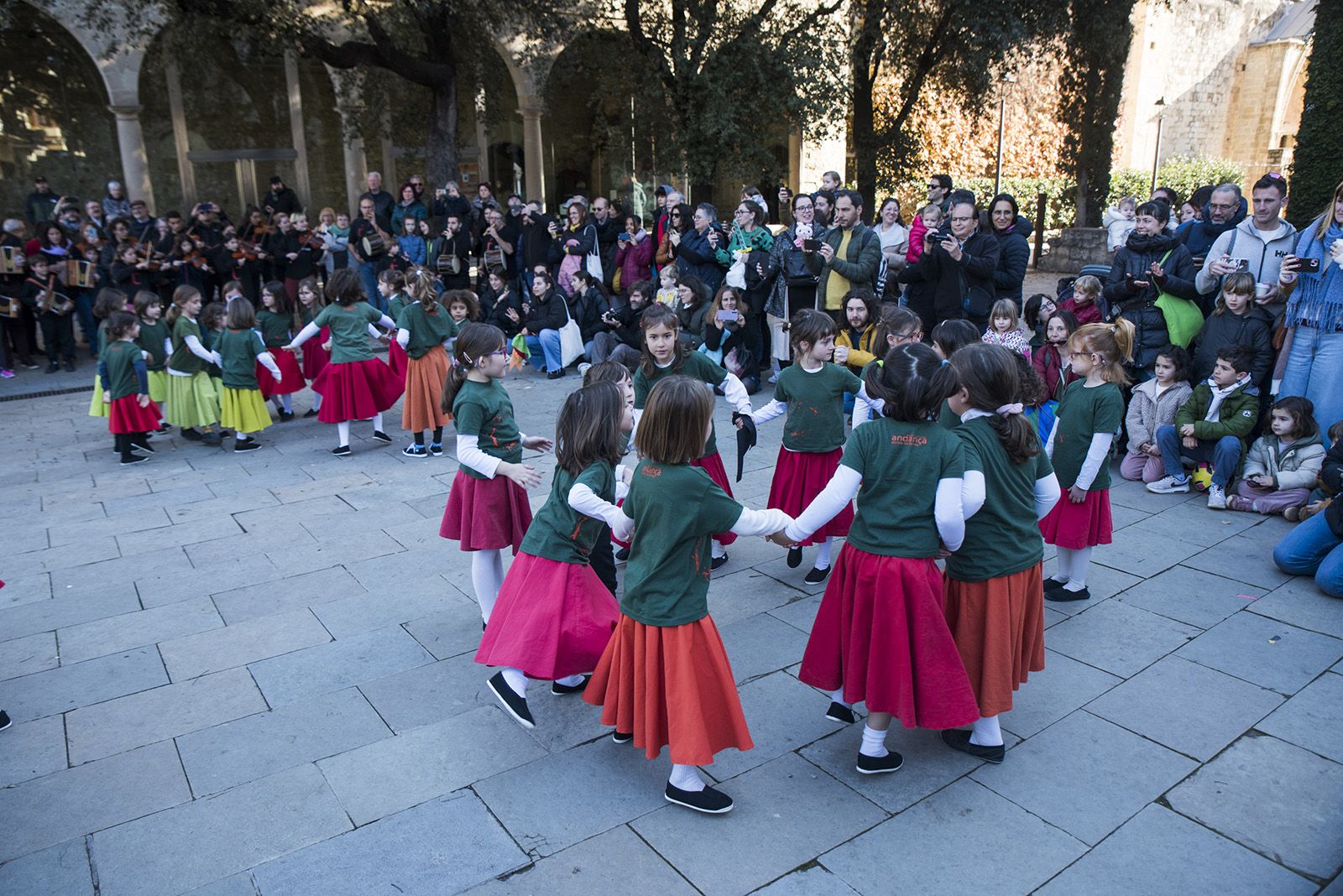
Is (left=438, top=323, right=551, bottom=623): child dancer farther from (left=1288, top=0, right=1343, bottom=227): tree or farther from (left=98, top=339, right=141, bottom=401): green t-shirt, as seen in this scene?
(left=1288, top=0, right=1343, bottom=227): tree

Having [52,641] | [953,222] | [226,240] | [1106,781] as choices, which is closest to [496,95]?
[226,240]

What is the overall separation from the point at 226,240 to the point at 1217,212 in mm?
11455

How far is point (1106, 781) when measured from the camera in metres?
3.49

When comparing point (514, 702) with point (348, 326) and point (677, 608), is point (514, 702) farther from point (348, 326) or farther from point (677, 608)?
point (348, 326)

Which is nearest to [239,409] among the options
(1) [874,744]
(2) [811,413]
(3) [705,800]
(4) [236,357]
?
(4) [236,357]

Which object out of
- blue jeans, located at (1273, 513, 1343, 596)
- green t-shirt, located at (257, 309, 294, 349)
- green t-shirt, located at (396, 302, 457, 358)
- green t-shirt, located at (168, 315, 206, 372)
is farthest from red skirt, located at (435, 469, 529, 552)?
green t-shirt, located at (257, 309, 294, 349)

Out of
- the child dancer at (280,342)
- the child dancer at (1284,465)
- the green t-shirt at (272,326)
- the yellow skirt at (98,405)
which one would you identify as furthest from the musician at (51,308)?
the child dancer at (1284,465)

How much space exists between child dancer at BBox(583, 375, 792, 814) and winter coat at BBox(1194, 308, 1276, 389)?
16.8 ft

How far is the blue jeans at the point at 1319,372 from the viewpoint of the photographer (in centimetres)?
632

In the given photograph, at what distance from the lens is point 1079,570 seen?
16.5ft

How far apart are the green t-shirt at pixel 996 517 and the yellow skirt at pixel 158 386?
7.40 metres

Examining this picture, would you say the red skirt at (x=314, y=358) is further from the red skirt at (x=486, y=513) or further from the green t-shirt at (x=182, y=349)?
the red skirt at (x=486, y=513)

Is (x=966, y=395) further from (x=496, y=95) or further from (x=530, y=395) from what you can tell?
(x=496, y=95)

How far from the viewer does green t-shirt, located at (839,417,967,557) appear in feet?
10.7
